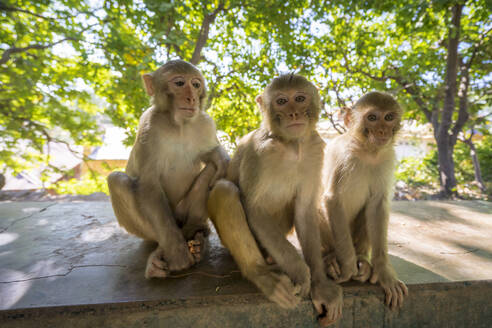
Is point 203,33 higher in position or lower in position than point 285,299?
higher

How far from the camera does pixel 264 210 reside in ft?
6.91

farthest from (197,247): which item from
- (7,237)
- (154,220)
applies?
(7,237)

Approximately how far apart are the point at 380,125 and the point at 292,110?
0.79 m

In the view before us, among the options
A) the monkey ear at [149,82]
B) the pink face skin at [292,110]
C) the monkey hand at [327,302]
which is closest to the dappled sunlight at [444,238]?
the monkey hand at [327,302]

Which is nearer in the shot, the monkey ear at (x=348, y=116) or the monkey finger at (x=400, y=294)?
the monkey finger at (x=400, y=294)

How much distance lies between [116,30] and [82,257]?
3.92 metres

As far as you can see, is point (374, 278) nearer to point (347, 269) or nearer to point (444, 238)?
point (347, 269)

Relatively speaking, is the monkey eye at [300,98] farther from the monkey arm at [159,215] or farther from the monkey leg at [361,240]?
the monkey arm at [159,215]

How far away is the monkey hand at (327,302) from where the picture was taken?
6.09 feet

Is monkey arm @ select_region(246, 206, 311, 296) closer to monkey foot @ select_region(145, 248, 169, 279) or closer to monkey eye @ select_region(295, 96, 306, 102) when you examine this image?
monkey foot @ select_region(145, 248, 169, 279)

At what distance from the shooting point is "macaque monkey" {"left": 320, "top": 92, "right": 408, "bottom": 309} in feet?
6.86

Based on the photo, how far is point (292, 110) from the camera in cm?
196

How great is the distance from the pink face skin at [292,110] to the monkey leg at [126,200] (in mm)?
1315

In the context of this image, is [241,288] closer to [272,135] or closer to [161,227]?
[161,227]
